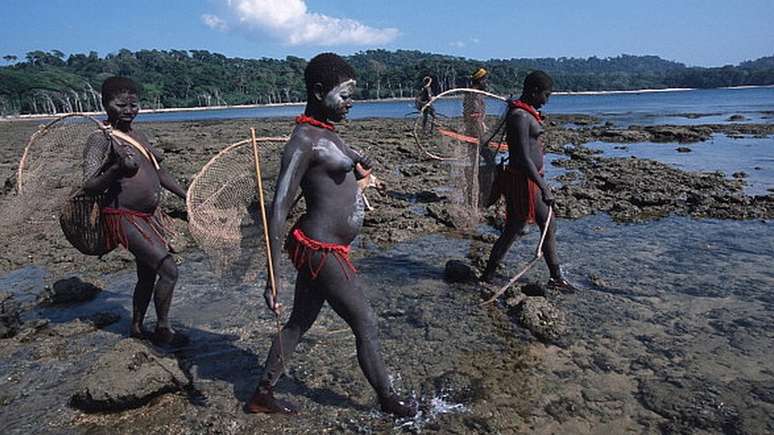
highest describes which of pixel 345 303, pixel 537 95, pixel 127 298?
pixel 537 95

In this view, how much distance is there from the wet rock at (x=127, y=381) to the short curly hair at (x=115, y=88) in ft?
5.93

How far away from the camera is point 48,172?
4.78m

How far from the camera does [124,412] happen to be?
3201 millimetres

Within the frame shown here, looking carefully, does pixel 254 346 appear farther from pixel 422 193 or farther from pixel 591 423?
pixel 422 193

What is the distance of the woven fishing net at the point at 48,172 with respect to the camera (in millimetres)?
4285

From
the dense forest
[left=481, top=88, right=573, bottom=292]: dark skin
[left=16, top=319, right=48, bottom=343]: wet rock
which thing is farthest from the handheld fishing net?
the dense forest

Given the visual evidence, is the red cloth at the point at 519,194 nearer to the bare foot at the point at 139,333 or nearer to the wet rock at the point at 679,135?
the bare foot at the point at 139,333

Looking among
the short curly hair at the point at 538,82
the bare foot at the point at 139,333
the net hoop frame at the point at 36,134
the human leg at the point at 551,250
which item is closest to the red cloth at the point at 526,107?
the short curly hair at the point at 538,82

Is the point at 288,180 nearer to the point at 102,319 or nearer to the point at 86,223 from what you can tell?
the point at 86,223

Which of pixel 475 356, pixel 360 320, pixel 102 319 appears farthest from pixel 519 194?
pixel 102 319

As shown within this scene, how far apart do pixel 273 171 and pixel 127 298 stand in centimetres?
267

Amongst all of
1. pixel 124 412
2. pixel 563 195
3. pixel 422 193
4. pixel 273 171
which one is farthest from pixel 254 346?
pixel 563 195

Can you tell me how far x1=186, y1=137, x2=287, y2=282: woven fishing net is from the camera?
3.38 m

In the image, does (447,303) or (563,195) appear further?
(563,195)
